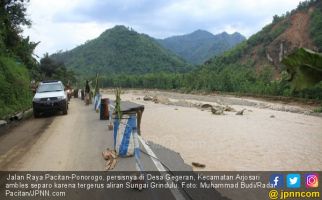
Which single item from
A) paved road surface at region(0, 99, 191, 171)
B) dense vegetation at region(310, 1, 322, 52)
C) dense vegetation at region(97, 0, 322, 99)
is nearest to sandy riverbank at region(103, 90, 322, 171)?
paved road surface at region(0, 99, 191, 171)

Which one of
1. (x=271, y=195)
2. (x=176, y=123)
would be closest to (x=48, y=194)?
(x=271, y=195)

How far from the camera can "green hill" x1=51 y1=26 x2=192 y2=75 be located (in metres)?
146

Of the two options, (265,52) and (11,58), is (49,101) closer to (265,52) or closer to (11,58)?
(11,58)

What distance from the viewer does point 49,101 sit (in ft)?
74.7

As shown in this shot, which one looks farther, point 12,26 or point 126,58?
point 126,58

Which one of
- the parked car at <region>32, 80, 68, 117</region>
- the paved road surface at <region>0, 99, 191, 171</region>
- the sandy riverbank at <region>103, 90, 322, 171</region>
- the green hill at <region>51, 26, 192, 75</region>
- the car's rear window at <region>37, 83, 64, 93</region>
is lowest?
the sandy riverbank at <region>103, 90, 322, 171</region>

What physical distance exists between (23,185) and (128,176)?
1.88 meters

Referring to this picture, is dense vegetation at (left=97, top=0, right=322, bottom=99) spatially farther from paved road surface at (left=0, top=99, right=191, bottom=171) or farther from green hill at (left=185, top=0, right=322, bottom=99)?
paved road surface at (left=0, top=99, right=191, bottom=171)

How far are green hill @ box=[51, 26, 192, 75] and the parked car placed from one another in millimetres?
120128

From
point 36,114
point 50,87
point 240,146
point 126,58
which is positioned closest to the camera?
point 240,146

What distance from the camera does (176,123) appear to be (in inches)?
872

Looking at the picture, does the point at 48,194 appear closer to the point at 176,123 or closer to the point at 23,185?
the point at 23,185

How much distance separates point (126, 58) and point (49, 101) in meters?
129

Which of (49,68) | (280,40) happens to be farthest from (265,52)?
(49,68)
